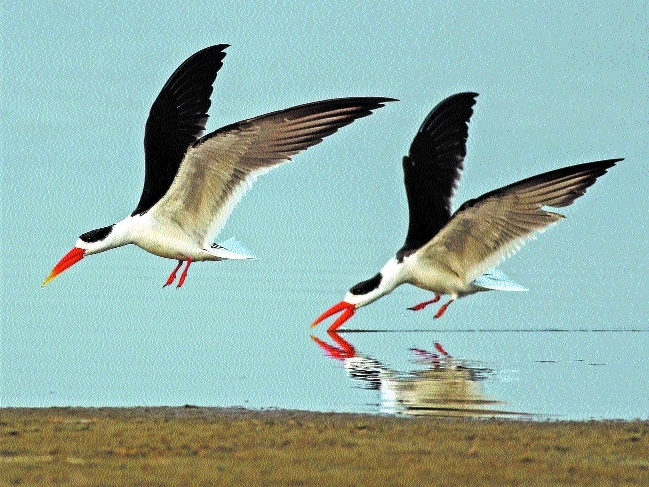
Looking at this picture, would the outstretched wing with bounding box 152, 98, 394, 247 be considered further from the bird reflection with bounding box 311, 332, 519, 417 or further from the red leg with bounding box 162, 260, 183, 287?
the bird reflection with bounding box 311, 332, 519, 417

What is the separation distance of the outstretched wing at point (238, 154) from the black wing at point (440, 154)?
242cm

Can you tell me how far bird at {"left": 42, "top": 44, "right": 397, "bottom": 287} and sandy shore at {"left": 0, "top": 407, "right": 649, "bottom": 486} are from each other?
356 centimetres

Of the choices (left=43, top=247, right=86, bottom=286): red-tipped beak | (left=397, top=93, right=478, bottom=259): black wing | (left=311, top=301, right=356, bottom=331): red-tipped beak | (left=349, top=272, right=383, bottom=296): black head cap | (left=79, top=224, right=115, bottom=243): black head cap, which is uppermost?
(left=397, top=93, right=478, bottom=259): black wing

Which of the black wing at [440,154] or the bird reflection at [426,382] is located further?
the black wing at [440,154]

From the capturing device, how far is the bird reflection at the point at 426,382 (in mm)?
8398

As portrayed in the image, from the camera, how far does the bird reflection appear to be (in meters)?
8.40

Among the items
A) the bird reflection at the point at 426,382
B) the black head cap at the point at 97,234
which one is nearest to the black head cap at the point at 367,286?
the bird reflection at the point at 426,382

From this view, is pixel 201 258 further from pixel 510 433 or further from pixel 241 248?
pixel 510 433

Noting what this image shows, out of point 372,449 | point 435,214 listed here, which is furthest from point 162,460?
point 435,214

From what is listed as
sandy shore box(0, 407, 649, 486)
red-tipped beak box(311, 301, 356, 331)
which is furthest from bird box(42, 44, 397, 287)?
sandy shore box(0, 407, 649, 486)

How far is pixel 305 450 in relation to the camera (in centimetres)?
653

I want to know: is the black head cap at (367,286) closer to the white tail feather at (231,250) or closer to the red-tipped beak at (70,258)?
the white tail feather at (231,250)

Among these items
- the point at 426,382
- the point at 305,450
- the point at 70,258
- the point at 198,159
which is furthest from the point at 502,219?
the point at 305,450

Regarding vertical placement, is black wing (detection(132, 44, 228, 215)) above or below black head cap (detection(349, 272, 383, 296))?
above
